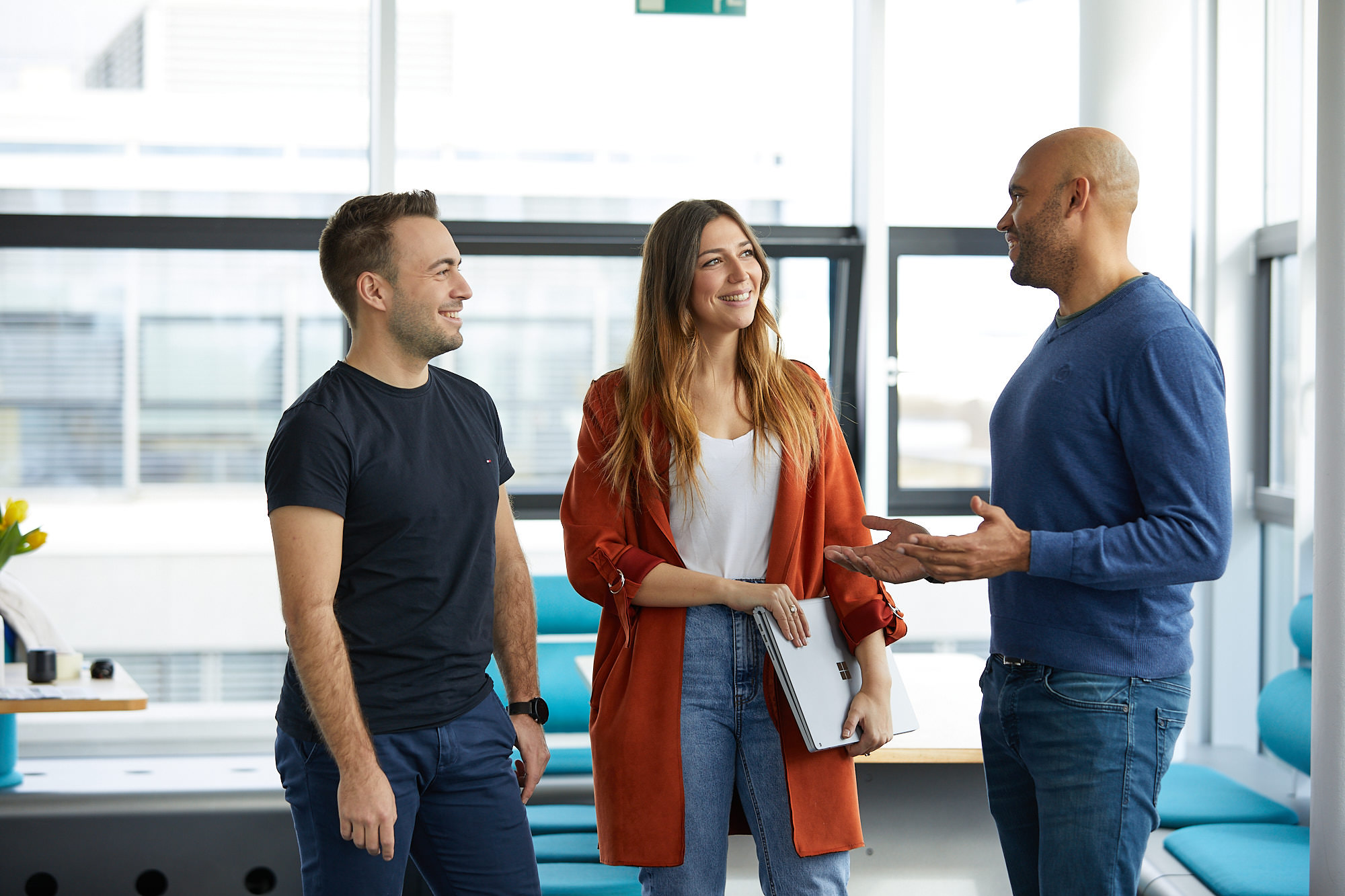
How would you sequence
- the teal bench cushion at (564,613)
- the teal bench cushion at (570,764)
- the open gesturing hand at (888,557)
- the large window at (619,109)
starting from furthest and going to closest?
the large window at (619,109) < the teal bench cushion at (564,613) < the teal bench cushion at (570,764) < the open gesturing hand at (888,557)

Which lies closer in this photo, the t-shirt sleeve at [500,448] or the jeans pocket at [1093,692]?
the jeans pocket at [1093,692]

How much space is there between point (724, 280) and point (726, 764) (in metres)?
0.82

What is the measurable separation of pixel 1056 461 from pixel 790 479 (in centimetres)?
42

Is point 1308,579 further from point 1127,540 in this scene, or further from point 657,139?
point 657,139

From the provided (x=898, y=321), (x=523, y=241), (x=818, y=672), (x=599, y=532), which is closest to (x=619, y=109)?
(x=523, y=241)

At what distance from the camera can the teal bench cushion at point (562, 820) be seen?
2.96 m

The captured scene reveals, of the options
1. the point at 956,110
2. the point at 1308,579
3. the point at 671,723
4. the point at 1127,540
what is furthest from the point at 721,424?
the point at 956,110

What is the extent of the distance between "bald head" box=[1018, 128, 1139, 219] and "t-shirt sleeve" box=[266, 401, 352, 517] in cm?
118

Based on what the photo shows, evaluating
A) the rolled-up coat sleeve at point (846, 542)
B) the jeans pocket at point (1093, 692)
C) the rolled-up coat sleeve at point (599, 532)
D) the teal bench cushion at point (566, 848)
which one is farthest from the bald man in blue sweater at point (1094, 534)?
the teal bench cushion at point (566, 848)

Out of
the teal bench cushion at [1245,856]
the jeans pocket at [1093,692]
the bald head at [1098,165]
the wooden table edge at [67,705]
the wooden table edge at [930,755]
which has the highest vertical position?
the bald head at [1098,165]

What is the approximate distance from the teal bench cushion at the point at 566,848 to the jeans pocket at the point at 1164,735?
4.99 feet

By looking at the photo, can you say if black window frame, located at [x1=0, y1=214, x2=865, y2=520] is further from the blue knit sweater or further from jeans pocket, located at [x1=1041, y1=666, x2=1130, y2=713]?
jeans pocket, located at [x1=1041, y1=666, x2=1130, y2=713]

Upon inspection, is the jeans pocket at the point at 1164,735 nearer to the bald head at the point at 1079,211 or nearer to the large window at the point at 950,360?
the bald head at the point at 1079,211

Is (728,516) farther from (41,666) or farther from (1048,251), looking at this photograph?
(41,666)
